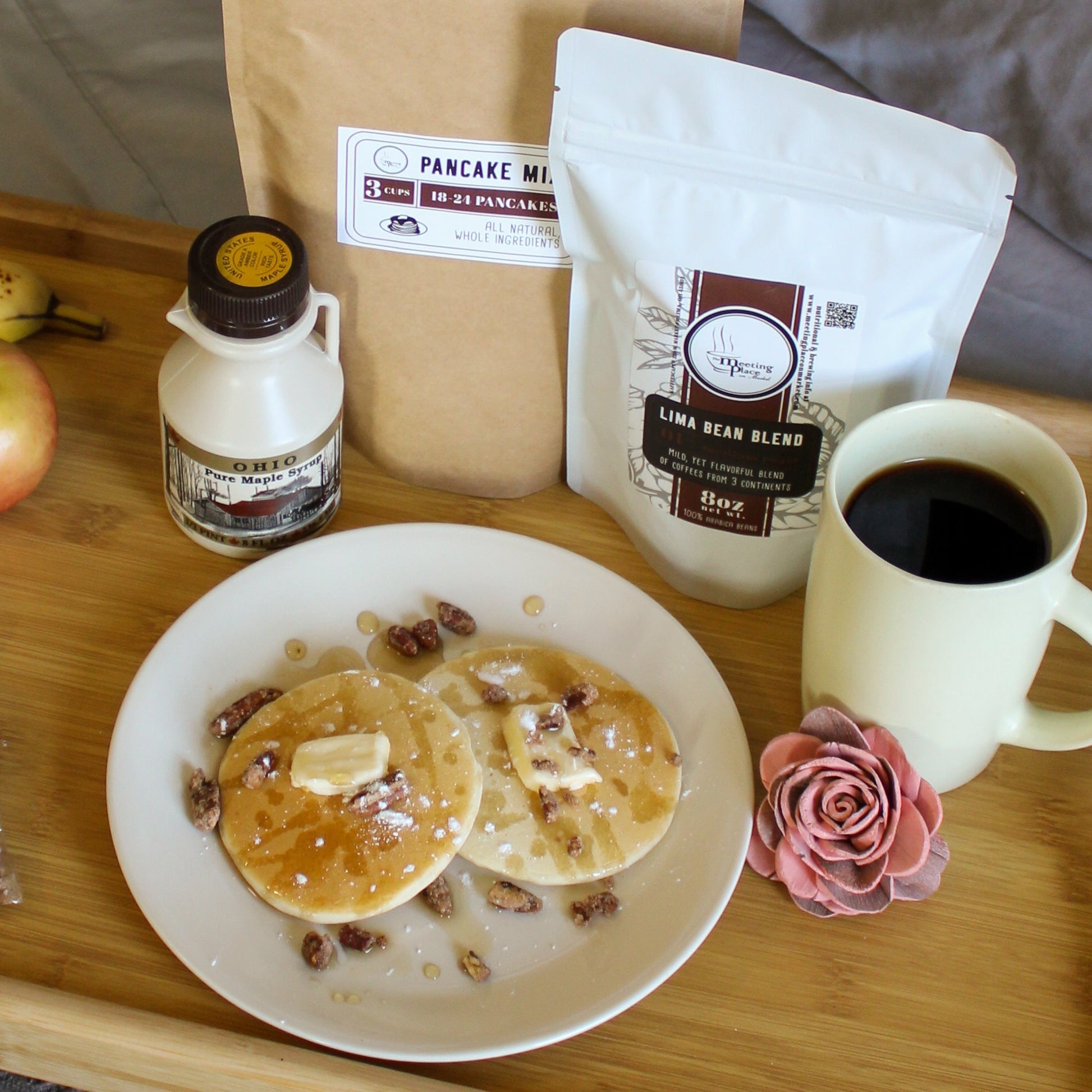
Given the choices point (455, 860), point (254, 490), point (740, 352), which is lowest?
point (455, 860)

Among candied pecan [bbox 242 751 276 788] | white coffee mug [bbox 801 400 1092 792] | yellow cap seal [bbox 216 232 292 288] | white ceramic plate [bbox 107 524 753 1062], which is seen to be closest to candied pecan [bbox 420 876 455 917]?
white ceramic plate [bbox 107 524 753 1062]

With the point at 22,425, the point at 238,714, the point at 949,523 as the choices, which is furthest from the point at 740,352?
the point at 22,425

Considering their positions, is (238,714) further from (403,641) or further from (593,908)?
(593,908)

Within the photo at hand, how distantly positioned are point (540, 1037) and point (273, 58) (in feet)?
1.77

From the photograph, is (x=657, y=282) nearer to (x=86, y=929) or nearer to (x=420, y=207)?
(x=420, y=207)

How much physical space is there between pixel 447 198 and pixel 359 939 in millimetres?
417

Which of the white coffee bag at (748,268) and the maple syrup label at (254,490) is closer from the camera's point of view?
the white coffee bag at (748,268)

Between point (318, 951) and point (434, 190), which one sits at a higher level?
point (434, 190)

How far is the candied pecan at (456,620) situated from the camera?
2.36ft

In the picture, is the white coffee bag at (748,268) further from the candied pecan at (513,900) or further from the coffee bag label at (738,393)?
the candied pecan at (513,900)

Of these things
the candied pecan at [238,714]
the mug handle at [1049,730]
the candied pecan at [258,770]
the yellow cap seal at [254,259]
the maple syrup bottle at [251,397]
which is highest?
the yellow cap seal at [254,259]

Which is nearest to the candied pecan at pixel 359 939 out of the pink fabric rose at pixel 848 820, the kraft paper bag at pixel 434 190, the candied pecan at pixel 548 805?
the candied pecan at pixel 548 805

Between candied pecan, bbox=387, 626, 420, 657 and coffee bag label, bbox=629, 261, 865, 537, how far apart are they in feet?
0.58

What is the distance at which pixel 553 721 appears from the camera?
654 millimetres
